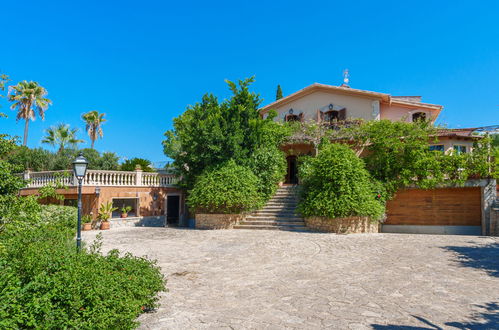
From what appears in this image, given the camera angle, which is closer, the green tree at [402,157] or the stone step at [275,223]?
the green tree at [402,157]

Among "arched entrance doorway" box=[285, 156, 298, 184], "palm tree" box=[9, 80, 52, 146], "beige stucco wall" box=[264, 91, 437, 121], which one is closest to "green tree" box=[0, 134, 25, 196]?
"arched entrance doorway" box=[285, 156, 298, 184]

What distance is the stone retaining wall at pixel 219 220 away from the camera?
1605 cm

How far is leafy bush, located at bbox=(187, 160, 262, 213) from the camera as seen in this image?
604 inches

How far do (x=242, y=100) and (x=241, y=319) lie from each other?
14.1 metres

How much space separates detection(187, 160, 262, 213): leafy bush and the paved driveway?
4.18 meters

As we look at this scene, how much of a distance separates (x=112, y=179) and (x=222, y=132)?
718 centimetres

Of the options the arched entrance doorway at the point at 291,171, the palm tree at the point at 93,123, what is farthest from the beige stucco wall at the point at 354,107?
the palm tree at the point at 93,123

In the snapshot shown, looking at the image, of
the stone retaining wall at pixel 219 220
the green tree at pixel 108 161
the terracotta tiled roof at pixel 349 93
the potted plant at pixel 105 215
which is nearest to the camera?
the stone retaining wall at pixel 219 220

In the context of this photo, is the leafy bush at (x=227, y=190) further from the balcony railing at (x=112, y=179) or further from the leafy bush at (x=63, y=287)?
the leafy bush at (x=63, y=287)

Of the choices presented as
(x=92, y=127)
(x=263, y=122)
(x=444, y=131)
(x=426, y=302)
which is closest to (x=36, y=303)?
(x=426, y=302)

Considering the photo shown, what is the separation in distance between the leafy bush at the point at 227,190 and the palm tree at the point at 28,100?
2595 centimetres

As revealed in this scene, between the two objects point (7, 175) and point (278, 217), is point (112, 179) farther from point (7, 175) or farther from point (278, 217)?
point (7, 175)

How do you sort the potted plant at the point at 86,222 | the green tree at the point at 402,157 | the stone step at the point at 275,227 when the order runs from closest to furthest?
the green tree at the point at 402,157
the stone step at the point at 275,227
the potted plant at the point at 86,222

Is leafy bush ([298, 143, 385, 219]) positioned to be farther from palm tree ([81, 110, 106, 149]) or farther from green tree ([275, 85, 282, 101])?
palm tree ([81, 110, 106, 149])
